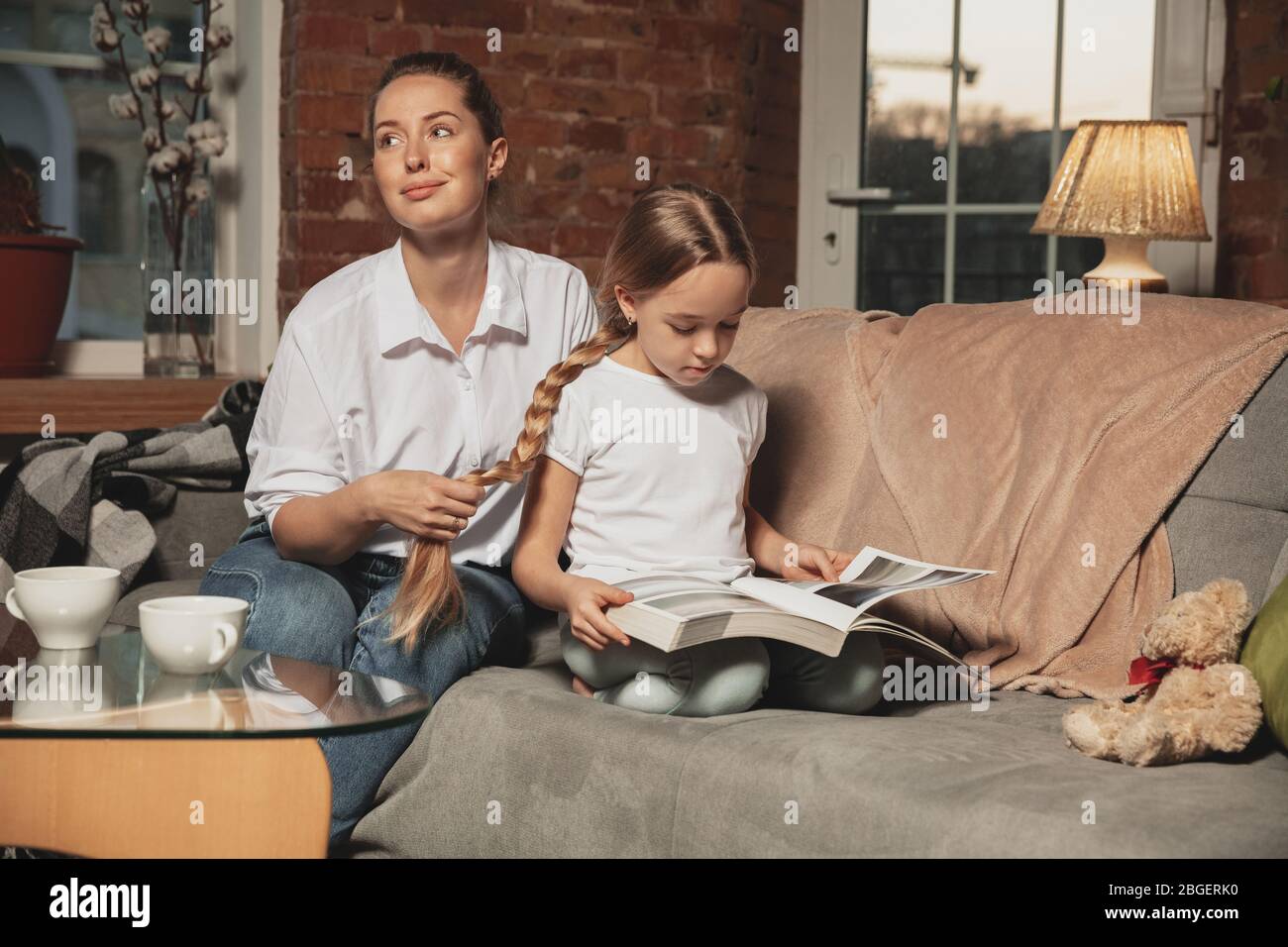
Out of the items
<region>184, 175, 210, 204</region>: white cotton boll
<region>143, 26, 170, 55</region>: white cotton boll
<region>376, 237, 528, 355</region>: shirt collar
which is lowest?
<region>376, 237, 528, 355</region>: shirt collar

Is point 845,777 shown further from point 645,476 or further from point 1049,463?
point 1049,463

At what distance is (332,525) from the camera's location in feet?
4.89

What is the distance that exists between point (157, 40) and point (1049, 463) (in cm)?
198

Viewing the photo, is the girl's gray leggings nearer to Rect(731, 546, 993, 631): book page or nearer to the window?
Rect(731, 546, 993, 631): book page

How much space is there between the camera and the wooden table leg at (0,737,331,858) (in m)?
1.19

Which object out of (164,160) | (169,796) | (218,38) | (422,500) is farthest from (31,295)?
(169,796)

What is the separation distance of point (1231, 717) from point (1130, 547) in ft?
1.14

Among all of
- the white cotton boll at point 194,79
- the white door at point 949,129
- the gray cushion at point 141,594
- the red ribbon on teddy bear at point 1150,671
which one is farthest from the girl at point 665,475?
the white door at point 949,129

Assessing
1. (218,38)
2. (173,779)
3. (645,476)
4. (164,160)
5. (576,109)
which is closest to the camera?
(173,779)

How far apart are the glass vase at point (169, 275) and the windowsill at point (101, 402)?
113mm

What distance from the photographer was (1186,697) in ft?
4.21

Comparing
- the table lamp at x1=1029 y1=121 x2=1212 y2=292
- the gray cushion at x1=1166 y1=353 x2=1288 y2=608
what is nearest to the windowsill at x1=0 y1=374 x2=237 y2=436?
the table lamp at x1=1029 y1=121 x2=1212 y2=292

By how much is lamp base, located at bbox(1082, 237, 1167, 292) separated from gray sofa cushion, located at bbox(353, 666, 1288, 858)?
1.29 metres
